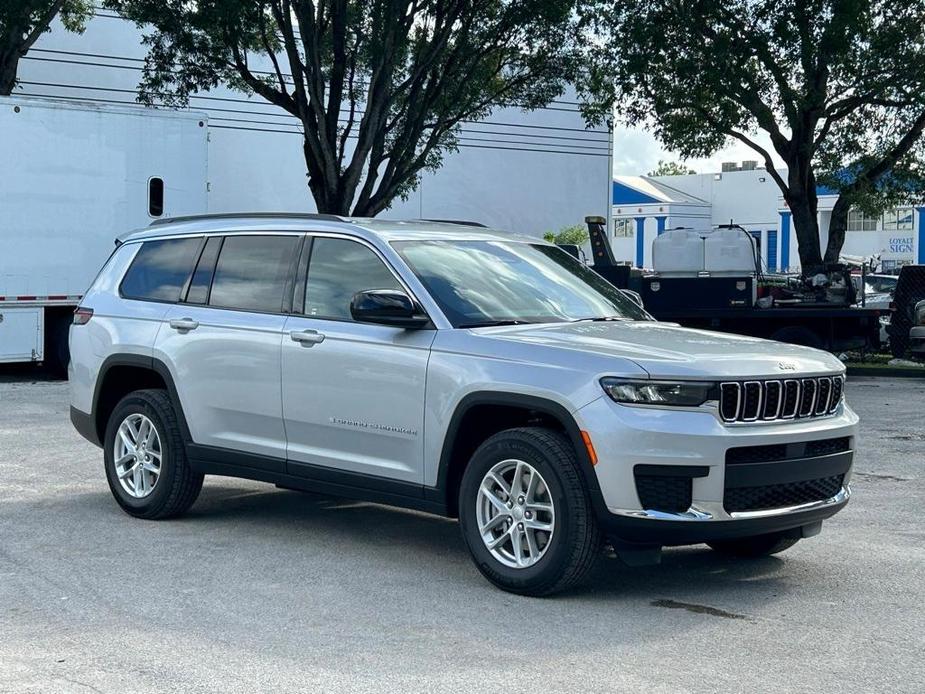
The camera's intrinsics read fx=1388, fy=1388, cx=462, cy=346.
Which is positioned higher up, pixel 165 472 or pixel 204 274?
pixel 204 274

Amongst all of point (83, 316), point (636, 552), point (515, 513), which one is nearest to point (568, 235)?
point (83, 316)

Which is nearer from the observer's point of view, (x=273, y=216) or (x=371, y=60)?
(x=273, y=216)

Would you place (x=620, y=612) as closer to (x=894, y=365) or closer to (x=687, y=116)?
(x=894, y=365)

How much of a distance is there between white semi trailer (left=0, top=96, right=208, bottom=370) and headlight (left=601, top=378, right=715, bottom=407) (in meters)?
14.2

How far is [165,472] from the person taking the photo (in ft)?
27.4

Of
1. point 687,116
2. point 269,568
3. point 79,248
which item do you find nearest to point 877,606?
point 269,568

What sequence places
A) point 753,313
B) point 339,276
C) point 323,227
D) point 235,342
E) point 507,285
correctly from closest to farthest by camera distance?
point 507,285 → point 339,276 → point 323,227 → point 235,342 → point 753,313

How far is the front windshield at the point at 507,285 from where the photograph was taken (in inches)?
284

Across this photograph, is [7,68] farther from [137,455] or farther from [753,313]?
[137,455]

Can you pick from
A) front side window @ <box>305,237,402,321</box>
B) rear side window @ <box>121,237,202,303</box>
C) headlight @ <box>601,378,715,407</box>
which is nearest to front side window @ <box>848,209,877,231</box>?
rear side window @ <box>121,237,202,303</box>

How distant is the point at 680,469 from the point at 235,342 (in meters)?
2.93

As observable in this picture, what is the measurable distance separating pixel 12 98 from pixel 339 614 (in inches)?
567

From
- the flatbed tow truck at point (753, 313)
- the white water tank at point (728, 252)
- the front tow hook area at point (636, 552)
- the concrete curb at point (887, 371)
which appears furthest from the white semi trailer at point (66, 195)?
the front tow hook area at point (636, 552)

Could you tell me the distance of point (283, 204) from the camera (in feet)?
128
